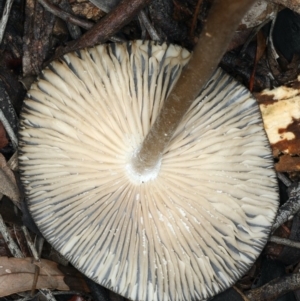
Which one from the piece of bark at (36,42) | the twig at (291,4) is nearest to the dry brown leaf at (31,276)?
the piece of bark at (36,42)

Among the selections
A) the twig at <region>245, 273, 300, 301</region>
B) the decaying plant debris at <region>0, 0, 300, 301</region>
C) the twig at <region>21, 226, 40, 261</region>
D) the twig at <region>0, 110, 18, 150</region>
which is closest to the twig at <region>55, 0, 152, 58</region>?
the decaying plant debris at <region>0, 0, 300, 301</region>

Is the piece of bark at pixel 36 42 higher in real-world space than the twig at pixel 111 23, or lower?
higher

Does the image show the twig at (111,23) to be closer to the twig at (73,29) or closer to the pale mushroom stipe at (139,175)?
the twig at (73,29)

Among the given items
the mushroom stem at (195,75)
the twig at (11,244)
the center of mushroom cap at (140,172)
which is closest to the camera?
the mushroom stem at (195,75)

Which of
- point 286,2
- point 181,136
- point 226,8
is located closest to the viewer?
point 226,8

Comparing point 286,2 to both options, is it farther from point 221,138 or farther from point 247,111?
point 221,138

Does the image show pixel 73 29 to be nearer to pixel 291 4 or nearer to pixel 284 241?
pixel 291 4

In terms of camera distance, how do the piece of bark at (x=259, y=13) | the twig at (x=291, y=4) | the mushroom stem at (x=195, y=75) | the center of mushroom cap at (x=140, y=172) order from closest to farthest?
the mushroom stem at (x=195, y=75), the center of mushroom cap at (x=140, y=172), the twig at (x=291, y=4), the piece of bark at (x=259, y=13)

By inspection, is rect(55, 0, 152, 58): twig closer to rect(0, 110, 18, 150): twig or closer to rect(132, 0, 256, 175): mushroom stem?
rect(0, 110, 18, 150): twig

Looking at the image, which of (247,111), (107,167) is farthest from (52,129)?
(247,111)
